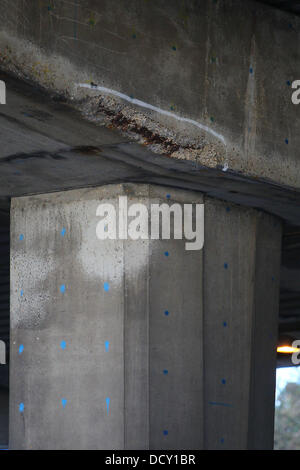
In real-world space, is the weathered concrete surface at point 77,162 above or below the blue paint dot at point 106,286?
above

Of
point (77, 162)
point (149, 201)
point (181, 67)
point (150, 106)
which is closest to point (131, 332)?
point (149, 201)

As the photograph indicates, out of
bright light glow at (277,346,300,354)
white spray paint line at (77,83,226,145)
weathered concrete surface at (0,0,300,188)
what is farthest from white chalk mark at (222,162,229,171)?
bright light glow at (277,346,300,354)

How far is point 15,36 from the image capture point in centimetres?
539

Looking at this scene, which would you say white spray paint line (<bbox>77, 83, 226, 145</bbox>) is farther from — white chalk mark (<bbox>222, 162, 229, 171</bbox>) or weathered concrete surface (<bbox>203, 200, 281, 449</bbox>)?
weathered concrete surface (<bbox>203, 200, 281, 449</bbox>)

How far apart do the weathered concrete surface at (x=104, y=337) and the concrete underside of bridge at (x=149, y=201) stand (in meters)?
0.01

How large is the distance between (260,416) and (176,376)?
1347 mm

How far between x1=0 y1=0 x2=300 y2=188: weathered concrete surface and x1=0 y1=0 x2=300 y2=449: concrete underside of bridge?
1 cm

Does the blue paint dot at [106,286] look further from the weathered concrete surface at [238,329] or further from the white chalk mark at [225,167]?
the white chalk mark at [225,167]

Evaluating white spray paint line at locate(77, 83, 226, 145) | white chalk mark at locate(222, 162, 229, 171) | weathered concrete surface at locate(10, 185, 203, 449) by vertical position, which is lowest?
weathered concrete surface at locate(10, 185, 203, 449)

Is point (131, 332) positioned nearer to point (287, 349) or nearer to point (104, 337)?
point (104, 337)

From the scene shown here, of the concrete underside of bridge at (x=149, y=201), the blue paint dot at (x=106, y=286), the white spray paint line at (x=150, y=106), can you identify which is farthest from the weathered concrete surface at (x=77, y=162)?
the blue paint dot at (x=106, y=286)

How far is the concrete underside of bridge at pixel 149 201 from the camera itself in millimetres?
6094

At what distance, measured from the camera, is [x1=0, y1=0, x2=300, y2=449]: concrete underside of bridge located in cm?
609

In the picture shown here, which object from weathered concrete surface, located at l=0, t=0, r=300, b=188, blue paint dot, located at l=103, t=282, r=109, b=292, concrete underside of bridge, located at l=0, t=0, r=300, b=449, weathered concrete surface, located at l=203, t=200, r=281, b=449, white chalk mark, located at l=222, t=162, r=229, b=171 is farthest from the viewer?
weathered concrete surface, located at l=203, t=200, r=281, b=449
